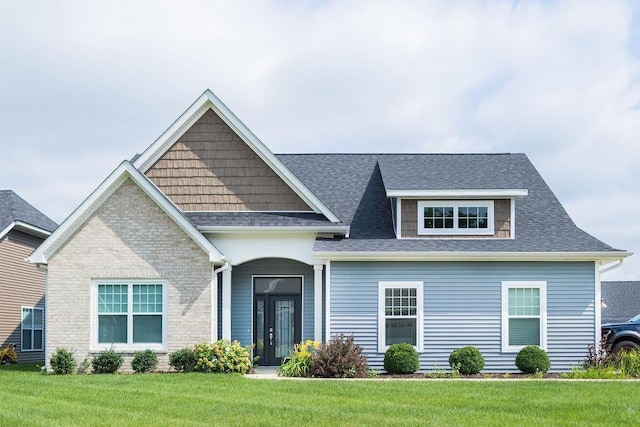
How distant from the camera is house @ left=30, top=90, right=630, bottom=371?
24.0m

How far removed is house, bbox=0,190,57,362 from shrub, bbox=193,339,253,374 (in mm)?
9164

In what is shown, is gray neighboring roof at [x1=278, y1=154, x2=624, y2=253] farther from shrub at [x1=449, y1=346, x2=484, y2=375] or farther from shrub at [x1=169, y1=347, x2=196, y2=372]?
shrub at [x1=169, y1=347, x2=196, y2=372]

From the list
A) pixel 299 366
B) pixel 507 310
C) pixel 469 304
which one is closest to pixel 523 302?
pixel 507 310

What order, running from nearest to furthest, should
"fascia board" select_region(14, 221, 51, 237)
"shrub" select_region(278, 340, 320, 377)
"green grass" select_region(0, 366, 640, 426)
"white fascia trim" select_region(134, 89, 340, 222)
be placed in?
"green grass" select_region(0, 366, 640, 426) < "shrub" select_region(278, 340, 320, 377) < "white fascia trim" select_region(134, 89, 340, 222) < "fascia board" select_region(14, 221, 51, 237)

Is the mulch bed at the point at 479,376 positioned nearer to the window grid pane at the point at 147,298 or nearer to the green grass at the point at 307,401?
the green grass at the point at 307,401

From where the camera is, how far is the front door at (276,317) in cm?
2692

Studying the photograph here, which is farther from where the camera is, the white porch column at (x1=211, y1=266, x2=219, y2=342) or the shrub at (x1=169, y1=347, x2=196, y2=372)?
the white porch column at (x1=211, y1=266, x2=219, y2=342)

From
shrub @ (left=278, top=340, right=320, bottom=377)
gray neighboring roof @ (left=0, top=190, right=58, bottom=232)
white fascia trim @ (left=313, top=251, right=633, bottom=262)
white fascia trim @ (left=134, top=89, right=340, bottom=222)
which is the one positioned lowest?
shrub @ (left=278, top=340, right=320, bottom=377)

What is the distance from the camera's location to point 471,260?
81.2 ft

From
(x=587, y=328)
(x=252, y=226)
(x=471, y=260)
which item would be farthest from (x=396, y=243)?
(x=587, y=328)

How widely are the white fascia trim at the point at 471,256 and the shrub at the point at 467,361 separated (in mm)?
2439

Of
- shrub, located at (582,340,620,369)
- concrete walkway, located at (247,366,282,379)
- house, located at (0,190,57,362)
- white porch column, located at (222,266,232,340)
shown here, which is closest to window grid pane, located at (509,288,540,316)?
shrub, located at (582,340,620,369)

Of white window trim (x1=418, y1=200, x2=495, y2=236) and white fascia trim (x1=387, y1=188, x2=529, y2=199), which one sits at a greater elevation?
white fascia trim (x1=387, y1=188, x2=529, y2=199)

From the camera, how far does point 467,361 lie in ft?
A: 76.8
